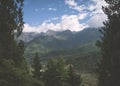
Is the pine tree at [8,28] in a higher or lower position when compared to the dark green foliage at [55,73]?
higher

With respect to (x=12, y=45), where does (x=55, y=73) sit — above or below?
below

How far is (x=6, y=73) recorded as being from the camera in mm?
26703

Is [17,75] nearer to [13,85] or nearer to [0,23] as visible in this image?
[13,85]

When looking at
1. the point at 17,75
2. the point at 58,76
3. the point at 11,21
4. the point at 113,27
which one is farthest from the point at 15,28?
the point at 58,76

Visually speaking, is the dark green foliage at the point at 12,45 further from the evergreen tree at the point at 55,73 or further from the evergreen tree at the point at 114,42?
the evergreen tree at the point at 55,73

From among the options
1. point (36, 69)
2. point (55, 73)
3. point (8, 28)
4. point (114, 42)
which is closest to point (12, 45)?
point (8, 28)

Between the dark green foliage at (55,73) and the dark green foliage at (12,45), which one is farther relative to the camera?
the dark green foliage at (55,73)

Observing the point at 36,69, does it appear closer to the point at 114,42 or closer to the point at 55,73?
the point at 55,73

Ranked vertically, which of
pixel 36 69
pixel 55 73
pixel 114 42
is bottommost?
pixel 55 73

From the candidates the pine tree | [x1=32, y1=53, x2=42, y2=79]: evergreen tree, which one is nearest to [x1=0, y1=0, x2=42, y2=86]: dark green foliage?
the pine tree

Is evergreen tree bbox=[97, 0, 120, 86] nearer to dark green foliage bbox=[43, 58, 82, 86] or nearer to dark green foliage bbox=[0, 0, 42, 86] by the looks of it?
dark green foliage bbox=[0, 0, 42, 86]

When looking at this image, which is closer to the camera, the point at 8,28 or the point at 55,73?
the point at 8,28

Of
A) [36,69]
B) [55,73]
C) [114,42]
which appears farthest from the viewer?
[36,69]

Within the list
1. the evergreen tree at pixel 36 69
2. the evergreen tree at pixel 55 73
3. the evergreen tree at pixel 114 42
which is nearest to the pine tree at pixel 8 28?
the evergreen tree at pixel 114 42
